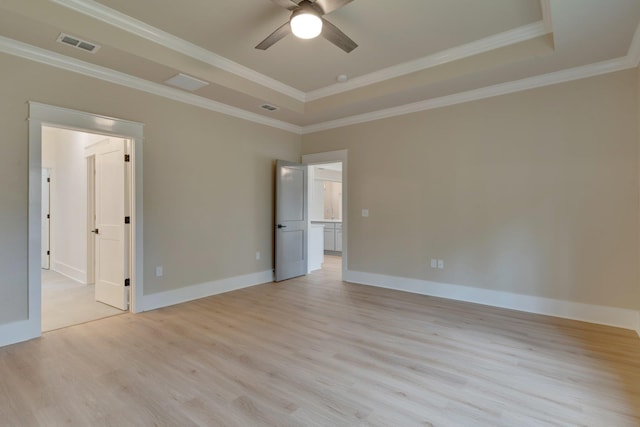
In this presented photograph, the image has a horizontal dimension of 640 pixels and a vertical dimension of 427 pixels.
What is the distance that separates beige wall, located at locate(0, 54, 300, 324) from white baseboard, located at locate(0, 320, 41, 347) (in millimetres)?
57

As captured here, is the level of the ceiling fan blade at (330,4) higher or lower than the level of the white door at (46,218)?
higher

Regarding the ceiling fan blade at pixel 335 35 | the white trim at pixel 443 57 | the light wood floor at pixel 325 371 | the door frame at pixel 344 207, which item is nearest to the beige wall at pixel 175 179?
the light wood floor at pixel 325 371

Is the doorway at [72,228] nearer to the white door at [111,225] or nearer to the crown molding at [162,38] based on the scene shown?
the white door at [111,225]

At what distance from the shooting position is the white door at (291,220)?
5445 millimetres

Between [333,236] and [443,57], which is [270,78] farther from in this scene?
[333,236]

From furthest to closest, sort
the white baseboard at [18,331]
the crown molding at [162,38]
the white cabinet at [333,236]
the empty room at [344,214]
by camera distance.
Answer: the white cabinet at [333,236] → the white baseboard at [18,331] → the crown molding at [162,38] → the empty room at [344,214]

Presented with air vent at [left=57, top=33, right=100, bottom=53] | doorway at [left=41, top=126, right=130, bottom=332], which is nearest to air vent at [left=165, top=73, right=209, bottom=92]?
air vent at [left=57, top=33, right=100, bottom=53]

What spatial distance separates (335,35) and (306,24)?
0.34 meters

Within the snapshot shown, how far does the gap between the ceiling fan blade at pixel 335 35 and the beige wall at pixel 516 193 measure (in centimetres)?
216

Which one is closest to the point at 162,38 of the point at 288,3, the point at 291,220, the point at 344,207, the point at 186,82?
the point at 186,82

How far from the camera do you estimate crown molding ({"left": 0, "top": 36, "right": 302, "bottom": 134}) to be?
2920 mm

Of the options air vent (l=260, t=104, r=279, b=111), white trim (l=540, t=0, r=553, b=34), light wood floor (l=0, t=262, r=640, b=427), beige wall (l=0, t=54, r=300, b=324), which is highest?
white trim (l=540, t=0, r=553, b=34)

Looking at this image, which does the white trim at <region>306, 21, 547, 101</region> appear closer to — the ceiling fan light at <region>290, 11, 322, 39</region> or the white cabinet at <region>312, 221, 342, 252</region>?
the ceiling fan light at <region>290, 11, 322, 39</region>

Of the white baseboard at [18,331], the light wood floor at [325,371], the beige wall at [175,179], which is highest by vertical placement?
the beige wall at [175,179]
